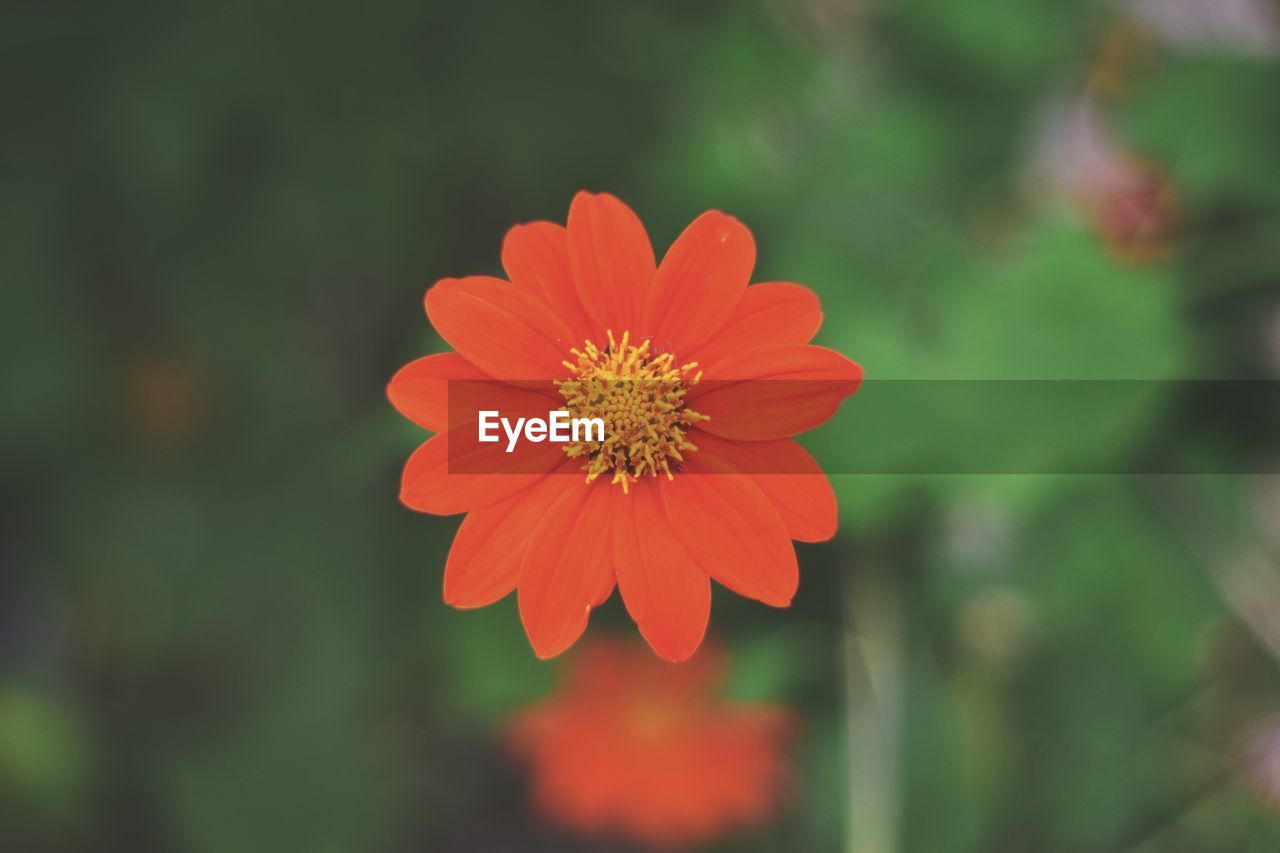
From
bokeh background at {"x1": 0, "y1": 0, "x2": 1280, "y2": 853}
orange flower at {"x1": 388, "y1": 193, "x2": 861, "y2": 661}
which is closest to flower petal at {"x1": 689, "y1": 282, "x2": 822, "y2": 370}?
orange flower at {"x1": 388, "y1": 193, "x2": 861, "y2": 661}

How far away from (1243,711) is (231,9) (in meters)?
1.09

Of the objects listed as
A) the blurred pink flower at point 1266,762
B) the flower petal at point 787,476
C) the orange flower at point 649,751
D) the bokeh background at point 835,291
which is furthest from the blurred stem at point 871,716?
the flower petal at point 787,476

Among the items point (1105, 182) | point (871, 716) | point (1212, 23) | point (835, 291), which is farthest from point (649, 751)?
point (1212, 23)

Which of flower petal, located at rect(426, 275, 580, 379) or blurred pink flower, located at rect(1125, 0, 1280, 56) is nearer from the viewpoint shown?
flower petal, located at rect(426, 275, 580, 379)

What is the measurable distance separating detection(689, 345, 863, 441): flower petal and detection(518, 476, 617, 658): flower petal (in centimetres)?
4

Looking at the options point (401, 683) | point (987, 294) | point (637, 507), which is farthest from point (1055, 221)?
point (401, 683)

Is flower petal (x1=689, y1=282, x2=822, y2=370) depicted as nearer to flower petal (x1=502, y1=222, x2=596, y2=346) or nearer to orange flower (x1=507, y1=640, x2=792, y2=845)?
flower petal (x1=502, y1=222, x2=596, y2=346)

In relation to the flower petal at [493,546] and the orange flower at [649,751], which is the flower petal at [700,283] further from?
the orange flower at [649,751]

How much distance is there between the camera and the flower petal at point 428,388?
21cm

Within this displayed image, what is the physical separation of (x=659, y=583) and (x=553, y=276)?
0.07 metres

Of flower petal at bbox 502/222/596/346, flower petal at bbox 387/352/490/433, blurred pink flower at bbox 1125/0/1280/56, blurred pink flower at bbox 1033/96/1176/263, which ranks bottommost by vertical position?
flower petal at bbox 387/352/490/433

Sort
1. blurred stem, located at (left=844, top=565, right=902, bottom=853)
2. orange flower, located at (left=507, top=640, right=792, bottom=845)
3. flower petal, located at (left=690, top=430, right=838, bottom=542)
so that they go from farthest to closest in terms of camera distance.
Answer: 1. orange flower, located at (left=507, top=640, right=792, bottom=845)
2. blurred stem, located at (left=844, top=565, right=902, bottom=853)
3. flower petal, located at (left=690, top=430, right=838, bottom=542)

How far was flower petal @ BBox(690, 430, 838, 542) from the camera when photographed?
8.2 inches

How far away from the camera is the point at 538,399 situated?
24 cm
